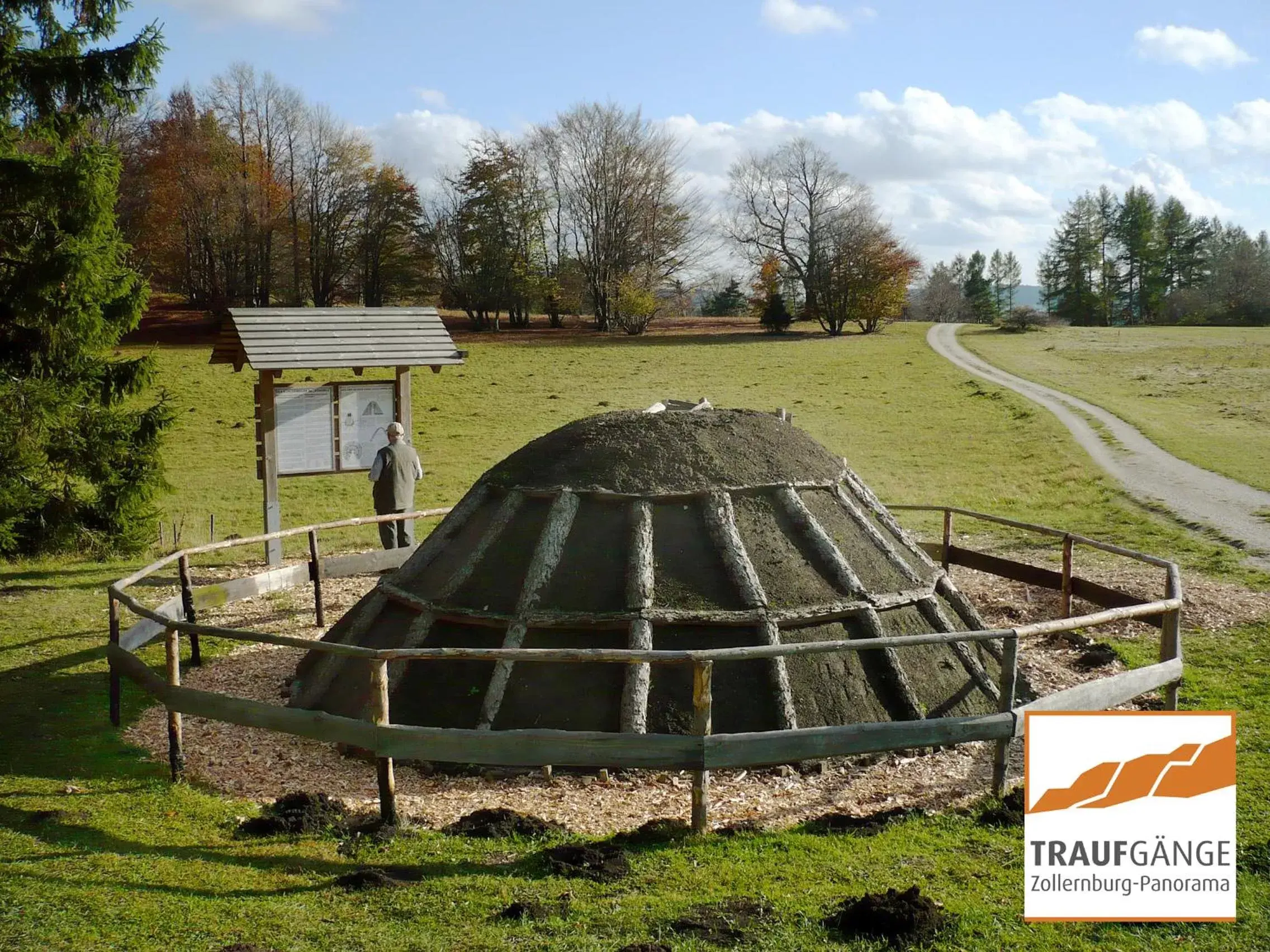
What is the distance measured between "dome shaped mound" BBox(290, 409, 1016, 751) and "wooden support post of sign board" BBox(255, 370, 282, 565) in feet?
18.7

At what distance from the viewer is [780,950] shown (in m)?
5.41

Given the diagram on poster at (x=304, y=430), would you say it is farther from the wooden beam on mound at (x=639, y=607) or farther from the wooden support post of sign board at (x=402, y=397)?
the wooden beam on mound at (x=639, y=607)

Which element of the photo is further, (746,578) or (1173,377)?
(1173,377)

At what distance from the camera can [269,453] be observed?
16.0m

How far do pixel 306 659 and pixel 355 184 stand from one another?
190ft

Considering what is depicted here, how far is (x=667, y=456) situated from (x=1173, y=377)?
148ft

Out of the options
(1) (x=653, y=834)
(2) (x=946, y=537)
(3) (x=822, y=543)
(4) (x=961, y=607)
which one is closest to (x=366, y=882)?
(1) (x=653, y=834)

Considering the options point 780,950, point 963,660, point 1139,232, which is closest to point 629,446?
point 963,660

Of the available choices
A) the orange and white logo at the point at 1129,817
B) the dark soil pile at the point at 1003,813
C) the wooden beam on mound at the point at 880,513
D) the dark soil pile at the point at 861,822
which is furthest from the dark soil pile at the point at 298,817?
the wooden beam on mound at the point at 880,513

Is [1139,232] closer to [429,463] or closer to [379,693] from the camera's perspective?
[429,463]

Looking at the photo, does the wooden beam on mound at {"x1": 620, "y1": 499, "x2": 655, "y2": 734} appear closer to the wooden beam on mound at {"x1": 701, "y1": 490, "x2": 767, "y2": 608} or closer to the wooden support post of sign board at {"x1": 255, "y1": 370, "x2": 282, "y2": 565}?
the wooden beam on mound at {"x1": 701, "y1": 490, "x2": 767, "y2": 608}

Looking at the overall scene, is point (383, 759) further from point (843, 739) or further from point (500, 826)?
point (843, 739)

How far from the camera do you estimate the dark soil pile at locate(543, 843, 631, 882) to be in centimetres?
637

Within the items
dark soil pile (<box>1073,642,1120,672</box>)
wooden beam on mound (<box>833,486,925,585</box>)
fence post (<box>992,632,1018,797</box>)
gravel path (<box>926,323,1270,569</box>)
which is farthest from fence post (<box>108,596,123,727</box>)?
gravel path (<box>926,323,1270,569</box>)
